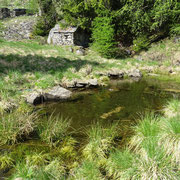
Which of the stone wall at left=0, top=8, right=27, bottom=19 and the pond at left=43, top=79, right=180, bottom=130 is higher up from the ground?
the stone wall at left=0, top=8, right=27, bottom=19

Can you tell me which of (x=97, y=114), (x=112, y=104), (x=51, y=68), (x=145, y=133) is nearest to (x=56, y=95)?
(x=97, y=114)

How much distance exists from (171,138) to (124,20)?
2570 centimetres

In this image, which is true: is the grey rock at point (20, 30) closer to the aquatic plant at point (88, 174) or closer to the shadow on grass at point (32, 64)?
the shadow on grass at point (32, 64)

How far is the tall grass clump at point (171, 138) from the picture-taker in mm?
3991

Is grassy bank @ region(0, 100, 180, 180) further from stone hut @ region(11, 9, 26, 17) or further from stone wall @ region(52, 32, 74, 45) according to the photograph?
stone hut @ region(11, 9, 26, 17)

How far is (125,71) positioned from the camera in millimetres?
18812

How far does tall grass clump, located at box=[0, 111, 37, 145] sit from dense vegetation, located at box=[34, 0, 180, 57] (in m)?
17.6

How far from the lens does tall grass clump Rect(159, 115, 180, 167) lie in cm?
399

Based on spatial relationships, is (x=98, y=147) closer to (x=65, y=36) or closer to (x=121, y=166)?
(x=121, y=166)

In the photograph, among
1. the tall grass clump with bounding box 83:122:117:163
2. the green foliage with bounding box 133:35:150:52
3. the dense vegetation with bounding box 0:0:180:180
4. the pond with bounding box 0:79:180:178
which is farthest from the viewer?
the green foliage with bounding box 133:35:150:52

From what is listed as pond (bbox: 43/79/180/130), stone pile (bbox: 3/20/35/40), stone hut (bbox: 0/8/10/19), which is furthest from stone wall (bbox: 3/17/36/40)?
pond (bbox: 43/79/180/130)

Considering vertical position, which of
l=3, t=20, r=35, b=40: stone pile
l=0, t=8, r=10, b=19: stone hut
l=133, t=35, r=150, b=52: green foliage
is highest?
l=0, t=8, r=10, b=19: stone hut

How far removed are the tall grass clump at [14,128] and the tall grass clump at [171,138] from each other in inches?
163

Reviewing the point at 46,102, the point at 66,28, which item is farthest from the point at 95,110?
the point at 66,28
